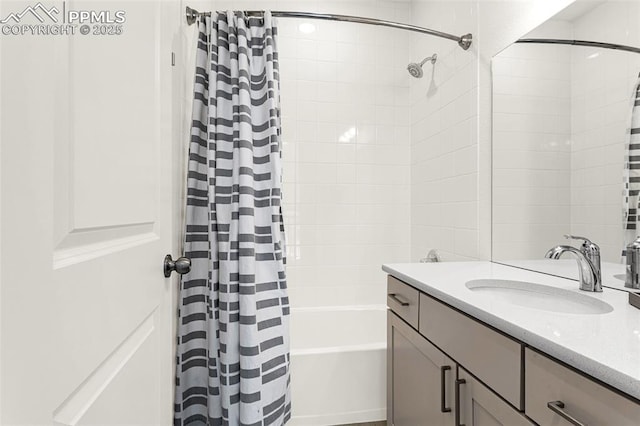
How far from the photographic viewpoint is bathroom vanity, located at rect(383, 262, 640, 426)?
0.65 metres

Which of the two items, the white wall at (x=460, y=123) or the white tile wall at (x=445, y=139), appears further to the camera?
the white tile wall at (x=445, y=139)

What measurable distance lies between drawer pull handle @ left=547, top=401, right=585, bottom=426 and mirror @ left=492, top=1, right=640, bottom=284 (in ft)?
2.27

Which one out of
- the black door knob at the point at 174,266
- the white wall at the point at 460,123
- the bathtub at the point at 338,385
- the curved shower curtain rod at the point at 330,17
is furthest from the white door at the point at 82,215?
the white wall at the point at 460,123

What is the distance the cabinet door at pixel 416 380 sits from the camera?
112 centimetres

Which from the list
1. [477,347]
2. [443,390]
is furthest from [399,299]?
[477,347]

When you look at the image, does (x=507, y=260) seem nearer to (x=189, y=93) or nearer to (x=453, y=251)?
(x=453, y=251)

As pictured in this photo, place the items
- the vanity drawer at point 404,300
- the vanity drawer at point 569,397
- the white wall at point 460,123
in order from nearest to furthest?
the vanity drawer at point 569,397 → the vanity drawer at point 404,300 → the white wall at point 460,123

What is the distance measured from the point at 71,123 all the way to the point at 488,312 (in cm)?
95

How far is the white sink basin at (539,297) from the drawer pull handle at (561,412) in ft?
1.34

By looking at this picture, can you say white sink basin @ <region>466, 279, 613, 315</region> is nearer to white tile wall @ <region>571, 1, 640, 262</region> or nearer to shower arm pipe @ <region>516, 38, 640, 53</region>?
white tile wall @ <region>571, 1, 640, 262</region>

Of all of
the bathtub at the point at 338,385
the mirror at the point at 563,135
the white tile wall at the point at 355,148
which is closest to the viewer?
the mirror at the point at 563,135

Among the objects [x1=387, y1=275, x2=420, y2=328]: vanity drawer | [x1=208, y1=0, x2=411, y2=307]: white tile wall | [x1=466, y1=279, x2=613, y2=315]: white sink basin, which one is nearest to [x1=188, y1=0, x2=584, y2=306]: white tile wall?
[x1=208, y1=0, x2=411, y2=307]: white tile wall

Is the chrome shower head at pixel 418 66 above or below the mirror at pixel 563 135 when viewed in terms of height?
above

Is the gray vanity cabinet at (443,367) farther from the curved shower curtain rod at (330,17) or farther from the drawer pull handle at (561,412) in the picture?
the curved shower curtain rod at (330,17)
